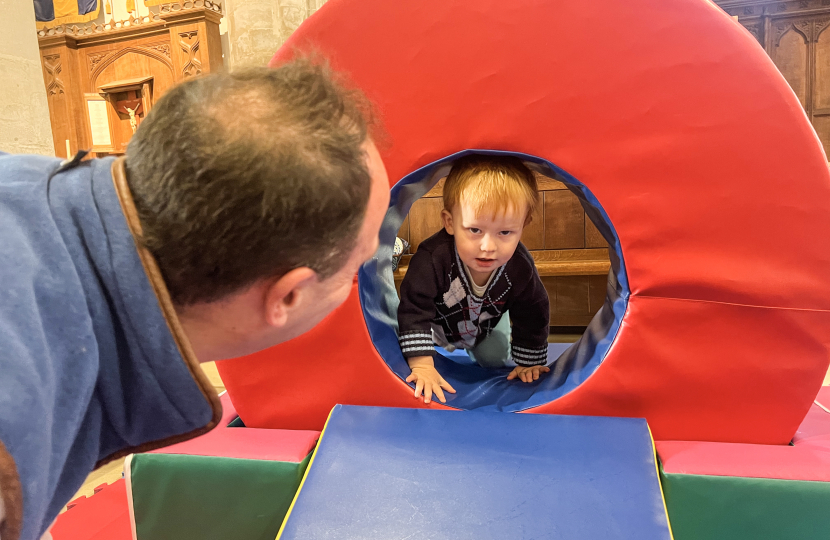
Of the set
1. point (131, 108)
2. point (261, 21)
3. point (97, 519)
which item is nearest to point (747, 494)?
point (97, 519)

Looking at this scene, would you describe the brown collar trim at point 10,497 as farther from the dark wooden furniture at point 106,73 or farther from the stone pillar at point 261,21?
the dark wooden furniture at point 106,73

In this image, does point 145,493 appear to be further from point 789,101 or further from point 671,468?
point 789,101

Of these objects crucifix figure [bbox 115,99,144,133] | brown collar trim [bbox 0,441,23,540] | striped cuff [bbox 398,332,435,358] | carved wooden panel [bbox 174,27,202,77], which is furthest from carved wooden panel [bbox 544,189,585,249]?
crucifix figure [bbox 115,99,144,133]

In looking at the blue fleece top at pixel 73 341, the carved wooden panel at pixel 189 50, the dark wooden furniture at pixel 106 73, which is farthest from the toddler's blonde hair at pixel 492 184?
the dark wooden furniture at pixel 106 73

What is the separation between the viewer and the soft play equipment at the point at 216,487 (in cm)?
107

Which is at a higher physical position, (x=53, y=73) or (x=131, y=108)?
(x=53, y=73)

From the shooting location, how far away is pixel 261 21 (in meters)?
3.03

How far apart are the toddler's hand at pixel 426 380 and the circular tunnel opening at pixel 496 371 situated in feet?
0.08

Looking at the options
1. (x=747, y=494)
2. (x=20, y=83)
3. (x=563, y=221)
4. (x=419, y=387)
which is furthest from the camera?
(x=563, y=221)

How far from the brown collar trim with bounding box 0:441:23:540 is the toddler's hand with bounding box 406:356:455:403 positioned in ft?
2.68

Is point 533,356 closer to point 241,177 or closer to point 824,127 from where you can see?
point 241,177

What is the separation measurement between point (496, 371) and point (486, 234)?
0.51m

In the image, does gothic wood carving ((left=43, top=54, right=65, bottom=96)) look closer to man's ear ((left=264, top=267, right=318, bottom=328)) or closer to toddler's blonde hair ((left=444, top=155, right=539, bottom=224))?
toddler's blonde hair ((left=444, top=155, right=539, bottom=224))

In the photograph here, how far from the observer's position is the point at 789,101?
98 cm
